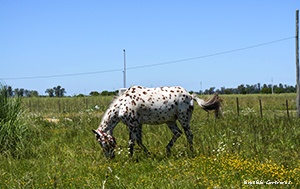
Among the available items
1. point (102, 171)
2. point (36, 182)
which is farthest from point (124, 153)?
point (36, 182)

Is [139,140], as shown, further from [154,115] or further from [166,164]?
[166,164]

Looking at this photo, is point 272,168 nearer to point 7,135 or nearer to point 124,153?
point 124,153

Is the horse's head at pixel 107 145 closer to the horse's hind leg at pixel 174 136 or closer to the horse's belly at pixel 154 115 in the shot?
the horse's belly at pixel 154 115

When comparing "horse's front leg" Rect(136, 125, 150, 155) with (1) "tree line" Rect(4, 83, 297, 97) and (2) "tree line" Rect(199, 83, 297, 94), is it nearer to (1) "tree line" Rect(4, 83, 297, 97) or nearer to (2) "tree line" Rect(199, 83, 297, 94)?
(1) "tree line" Rect(4, 83, 297, 97)

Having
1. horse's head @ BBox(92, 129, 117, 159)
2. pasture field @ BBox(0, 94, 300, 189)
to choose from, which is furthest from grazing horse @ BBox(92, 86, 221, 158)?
pasture field @ BBox(0, 94, 300, 189)

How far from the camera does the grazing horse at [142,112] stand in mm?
10297

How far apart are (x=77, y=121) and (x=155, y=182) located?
36.5 feet

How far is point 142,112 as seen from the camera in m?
10.6

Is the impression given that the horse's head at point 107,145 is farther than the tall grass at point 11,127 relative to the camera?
No

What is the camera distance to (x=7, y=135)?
38.5ft

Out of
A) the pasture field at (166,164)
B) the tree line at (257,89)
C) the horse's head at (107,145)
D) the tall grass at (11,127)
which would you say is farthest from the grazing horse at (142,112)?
the tree line at (257,89)

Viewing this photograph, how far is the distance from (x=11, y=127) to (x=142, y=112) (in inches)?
157

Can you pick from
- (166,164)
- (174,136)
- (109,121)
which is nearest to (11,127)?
(109,121)

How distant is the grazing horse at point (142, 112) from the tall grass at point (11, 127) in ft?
8.55
